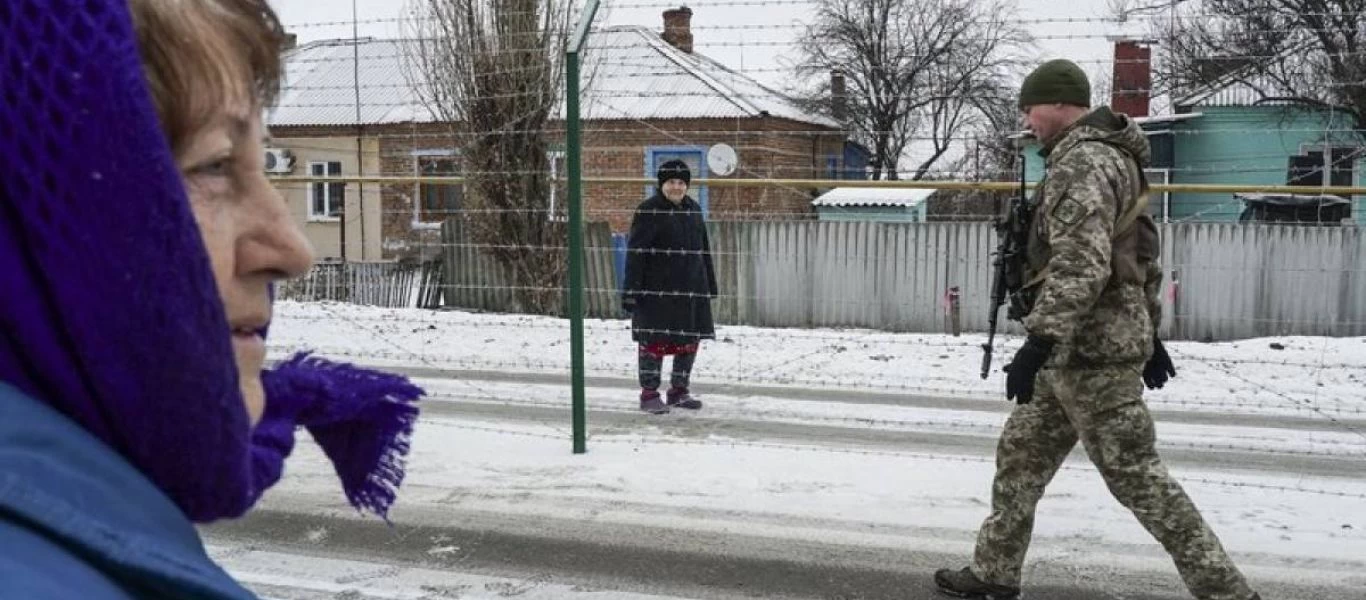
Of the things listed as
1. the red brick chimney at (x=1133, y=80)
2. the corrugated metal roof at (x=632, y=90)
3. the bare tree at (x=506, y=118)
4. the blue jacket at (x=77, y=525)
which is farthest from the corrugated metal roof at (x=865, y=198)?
the blue jacket at (x=77, y=525)

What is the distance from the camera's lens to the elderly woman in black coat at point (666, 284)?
8.76 metres

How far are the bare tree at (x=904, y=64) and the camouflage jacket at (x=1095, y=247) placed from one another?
82.7 ft

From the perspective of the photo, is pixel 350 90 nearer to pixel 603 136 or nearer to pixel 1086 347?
pixel 603 136

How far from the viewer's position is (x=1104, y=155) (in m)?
Result: 4.23

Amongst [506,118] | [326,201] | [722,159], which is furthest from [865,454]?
[326,201]

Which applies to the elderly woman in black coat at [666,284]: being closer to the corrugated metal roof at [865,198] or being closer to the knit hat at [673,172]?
the knit hat at [673,172]

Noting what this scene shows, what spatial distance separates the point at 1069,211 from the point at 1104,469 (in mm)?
897

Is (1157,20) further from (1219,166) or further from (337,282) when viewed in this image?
(337,282)

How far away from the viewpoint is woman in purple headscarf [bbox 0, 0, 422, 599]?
0.79 meters

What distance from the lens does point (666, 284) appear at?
29.1 ft

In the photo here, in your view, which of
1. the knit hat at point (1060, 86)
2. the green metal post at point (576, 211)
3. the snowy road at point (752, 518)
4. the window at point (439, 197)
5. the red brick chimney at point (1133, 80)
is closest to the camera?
the knit hat at point (1060, 86)

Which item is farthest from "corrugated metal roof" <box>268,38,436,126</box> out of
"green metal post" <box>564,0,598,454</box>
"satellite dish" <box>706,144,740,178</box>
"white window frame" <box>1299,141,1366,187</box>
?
"green metal post" <box>564,0,598,454</box>

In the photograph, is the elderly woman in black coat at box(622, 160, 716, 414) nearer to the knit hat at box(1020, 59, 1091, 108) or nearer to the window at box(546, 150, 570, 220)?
the knit hat at box(1020, 59, 1091, 108)

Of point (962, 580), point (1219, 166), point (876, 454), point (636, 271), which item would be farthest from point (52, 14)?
point (1219, 166)
